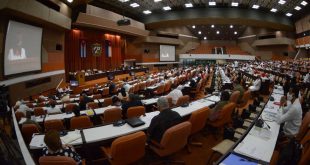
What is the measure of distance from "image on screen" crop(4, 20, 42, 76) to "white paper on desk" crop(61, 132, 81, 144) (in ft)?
23.0

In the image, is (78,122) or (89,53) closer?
(78,122)

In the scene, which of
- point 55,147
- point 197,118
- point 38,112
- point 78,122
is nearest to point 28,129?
point 78,122

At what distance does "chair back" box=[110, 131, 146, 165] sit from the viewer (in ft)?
9.92

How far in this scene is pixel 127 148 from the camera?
123 inches

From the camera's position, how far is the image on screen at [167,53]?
30.9m

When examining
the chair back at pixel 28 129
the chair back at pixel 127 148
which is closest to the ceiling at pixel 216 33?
the chair back at pixel 28 129

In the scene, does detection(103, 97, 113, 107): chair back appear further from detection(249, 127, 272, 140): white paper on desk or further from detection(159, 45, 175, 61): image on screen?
detection(159, 45, 175, 61): image on screen

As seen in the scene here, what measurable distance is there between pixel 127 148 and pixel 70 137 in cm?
113

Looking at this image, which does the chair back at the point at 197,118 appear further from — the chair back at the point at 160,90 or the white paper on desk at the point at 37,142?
the chair back at the point at 160,90

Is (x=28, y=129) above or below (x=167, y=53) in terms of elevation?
below

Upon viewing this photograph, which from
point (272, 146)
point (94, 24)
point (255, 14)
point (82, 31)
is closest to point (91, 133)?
point (272, 146)

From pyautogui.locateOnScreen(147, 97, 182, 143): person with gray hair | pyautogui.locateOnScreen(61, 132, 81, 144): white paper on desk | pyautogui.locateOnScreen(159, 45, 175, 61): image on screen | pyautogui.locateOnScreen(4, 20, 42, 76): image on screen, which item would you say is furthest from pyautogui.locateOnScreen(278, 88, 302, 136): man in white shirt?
pyautogui.locateOnScreen(159, 45, 175, 61): image on screen

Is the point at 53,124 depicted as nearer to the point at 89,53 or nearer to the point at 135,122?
the point at 135,122

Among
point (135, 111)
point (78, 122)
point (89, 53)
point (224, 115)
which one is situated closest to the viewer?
point (78, 122)
